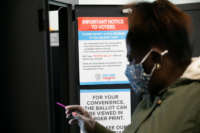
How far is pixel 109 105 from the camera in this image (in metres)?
2.02

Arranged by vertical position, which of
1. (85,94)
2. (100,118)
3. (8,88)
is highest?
(8,88)

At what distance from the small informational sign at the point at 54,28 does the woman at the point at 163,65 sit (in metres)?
0.73

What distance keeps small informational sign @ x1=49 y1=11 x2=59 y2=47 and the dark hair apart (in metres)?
0.76

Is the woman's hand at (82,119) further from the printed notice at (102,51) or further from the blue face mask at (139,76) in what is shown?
the printed notice at (102,51)

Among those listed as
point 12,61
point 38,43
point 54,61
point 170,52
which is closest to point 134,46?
point 170,52

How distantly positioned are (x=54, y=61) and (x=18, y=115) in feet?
2.08

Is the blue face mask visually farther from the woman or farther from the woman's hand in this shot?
the woman's hand

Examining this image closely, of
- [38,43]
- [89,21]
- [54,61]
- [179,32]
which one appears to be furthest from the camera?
[89,21]

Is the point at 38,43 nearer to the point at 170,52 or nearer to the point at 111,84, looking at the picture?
the point at 170,52

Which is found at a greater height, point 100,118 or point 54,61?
point 54,61

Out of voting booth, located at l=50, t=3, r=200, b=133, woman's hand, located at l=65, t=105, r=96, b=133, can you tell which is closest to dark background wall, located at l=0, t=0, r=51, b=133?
woman's hand, located at l=65, t=105, r=96, b=133

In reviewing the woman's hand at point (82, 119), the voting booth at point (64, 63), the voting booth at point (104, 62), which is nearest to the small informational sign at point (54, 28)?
the voting booth at point (64, 63)

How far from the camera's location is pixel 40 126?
106 cm

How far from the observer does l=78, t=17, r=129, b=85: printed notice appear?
196 cm
